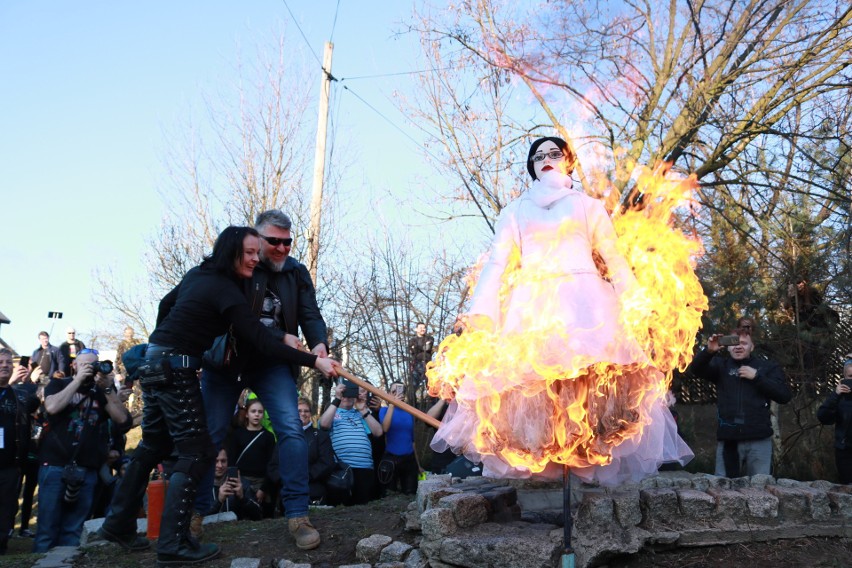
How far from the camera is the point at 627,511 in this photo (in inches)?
175

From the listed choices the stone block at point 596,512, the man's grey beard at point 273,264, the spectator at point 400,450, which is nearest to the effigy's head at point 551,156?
the man's grey beard at point 273,264

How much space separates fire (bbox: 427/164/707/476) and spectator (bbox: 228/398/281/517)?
346 centimetres

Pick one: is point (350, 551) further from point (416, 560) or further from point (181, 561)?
point (181, 561)

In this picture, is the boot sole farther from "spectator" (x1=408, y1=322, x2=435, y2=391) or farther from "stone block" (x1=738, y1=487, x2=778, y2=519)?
"spectator" (x1=408, y1=322, x2=435, y2=391)

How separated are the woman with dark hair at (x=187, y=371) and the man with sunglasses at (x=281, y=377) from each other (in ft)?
0.95

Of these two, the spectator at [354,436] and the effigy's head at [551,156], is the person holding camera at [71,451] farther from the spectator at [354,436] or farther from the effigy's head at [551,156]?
the effigy's head at [551,156]

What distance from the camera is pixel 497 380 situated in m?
4.13

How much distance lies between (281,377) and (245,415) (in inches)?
131

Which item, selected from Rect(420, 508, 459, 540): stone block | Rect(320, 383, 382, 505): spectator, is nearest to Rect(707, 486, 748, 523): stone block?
Rect(420, 508, 459, 540): stone block

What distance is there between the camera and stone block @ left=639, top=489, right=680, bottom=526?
454cm

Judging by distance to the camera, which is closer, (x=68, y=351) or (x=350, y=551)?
(x=350, y=551)

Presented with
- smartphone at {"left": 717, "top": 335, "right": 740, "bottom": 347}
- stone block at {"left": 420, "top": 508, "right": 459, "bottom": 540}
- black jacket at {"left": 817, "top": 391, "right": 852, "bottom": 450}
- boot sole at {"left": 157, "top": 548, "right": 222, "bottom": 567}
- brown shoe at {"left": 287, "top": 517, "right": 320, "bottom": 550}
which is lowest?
boot sole at {"left": 157, "top": 548, "right": 222, "bottom": 567}

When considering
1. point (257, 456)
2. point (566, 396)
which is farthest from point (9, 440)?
point (566, 396)

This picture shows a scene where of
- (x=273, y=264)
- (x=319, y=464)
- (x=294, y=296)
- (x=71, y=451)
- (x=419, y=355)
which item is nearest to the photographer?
(x=273, y=264)
